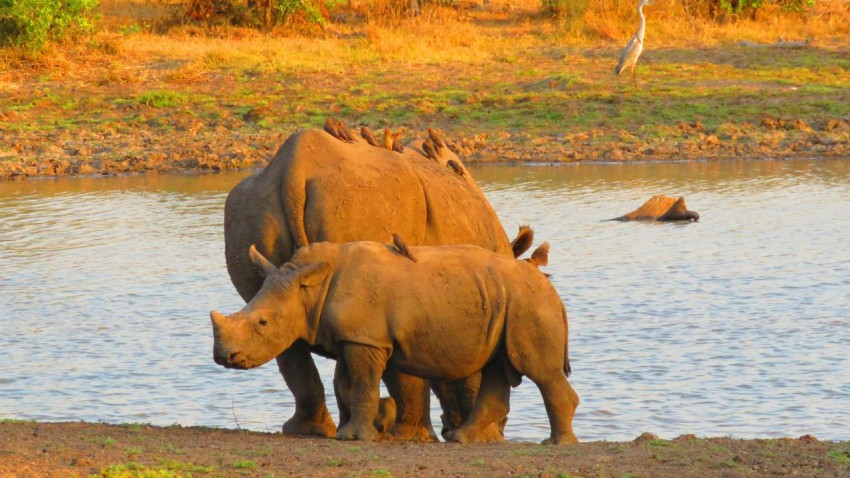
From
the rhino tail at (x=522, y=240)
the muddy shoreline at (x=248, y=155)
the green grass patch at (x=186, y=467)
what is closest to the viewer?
the green grass patch at (x=186, y=467)

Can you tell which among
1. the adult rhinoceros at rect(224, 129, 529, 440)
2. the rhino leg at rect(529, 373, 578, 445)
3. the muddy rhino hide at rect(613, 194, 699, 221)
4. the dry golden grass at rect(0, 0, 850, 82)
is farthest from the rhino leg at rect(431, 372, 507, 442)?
the dry golden grass at rect(0, 0, 850, 82)

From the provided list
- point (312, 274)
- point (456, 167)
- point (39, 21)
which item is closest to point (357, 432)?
point (312, 274)

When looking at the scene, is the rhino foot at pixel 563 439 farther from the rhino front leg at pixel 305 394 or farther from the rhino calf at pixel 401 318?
the rhino front leg at pixel 305 394

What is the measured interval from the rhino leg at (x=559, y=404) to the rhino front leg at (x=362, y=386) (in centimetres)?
81

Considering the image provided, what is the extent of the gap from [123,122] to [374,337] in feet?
52.1

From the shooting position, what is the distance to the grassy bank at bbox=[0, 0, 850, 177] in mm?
21078

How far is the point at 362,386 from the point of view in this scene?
698cm

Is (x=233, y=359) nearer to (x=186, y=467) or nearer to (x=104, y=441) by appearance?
(x=104, y=441)

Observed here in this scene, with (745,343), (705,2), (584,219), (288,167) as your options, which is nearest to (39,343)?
(288,167)

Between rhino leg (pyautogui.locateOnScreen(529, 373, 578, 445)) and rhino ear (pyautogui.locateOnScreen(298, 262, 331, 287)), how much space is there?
119 centimetres

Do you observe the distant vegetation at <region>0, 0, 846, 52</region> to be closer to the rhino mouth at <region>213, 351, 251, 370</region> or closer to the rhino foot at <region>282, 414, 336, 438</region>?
the rhino foot at <region>282, 414, 336, 438</region>

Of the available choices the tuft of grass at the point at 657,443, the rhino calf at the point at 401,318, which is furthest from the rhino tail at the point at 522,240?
the tuft of grass at the point at 657,443

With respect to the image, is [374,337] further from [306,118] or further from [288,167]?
[306,118]

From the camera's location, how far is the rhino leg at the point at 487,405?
7.32 meters
